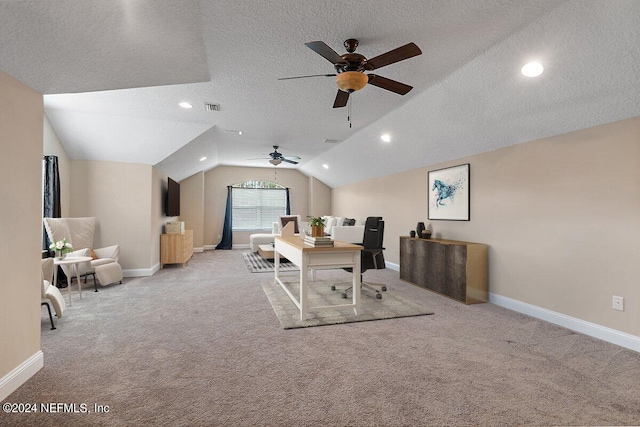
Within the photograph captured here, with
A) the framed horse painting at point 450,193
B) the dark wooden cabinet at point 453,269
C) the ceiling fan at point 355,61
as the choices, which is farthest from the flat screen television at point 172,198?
the ceiling fan at point 355,61

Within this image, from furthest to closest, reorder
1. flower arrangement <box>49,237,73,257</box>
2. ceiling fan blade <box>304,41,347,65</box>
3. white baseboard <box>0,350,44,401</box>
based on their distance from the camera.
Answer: flower arrangement <box>49,237,73,257</box>
ceiling fan blade <box>304,41,347,65</box>
white baseboard <box>0,350,44,401</box>

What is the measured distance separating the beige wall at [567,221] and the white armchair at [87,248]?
214 inches

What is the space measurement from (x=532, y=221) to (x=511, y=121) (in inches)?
46.3

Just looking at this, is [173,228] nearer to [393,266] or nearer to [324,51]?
[393,266]

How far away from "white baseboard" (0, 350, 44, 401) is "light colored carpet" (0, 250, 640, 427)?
0.04 m

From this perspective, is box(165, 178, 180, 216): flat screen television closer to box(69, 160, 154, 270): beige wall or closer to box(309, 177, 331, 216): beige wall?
box(69, 160, 154, 270): beige wall

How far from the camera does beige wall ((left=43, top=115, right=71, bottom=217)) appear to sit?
4655 millimetres

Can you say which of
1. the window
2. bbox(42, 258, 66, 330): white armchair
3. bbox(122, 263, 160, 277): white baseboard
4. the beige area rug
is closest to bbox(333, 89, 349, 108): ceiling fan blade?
the beige area rug

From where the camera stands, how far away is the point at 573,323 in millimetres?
Answer: 3168

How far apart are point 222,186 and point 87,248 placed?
17.3 feet

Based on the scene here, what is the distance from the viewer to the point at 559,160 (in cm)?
333

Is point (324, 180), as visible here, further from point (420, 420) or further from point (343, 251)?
point (420, 420)

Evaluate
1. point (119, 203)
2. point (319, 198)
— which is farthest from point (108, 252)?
point (319, 198)

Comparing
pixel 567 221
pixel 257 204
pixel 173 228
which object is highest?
pixel 257 204
